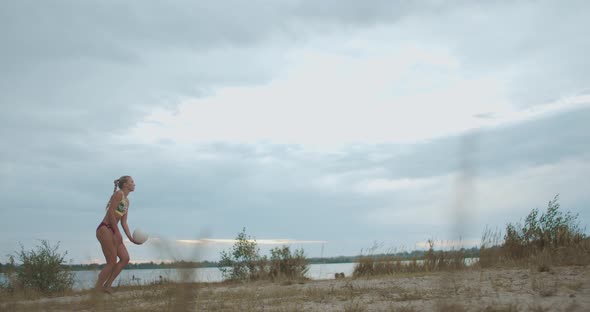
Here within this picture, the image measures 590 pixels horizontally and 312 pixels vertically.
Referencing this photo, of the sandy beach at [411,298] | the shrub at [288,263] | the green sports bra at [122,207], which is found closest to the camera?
the sandy beach at [411,298]

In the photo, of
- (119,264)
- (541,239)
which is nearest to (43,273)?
(119,264)

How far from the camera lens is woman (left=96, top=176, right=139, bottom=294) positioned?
9.53m

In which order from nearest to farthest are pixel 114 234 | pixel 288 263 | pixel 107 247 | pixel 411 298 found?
pixel 411 298
pixel 107 247
pixel 114 234
pixel 288 263

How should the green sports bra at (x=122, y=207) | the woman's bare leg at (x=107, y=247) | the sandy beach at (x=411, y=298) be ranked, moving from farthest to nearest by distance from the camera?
the green sports bra at (x=122, y=207) < the woman's bare leg at (x=107, y=247) < the sandy beach at (x=411, y=298)

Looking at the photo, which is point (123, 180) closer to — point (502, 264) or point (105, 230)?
point (105, 230)

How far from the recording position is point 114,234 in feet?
31.7

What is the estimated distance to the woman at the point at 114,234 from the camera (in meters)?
9.53

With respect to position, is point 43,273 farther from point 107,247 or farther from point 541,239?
point 541,239

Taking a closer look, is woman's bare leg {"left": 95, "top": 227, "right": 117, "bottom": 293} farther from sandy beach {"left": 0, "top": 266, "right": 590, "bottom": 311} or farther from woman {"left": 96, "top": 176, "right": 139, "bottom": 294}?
sandy beach {"left": 0, "top": 266, "right": 590, "bottom": 311}

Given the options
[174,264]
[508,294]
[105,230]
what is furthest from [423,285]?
[174,264]

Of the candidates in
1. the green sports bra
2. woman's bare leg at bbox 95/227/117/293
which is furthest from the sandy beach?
the green sports bra

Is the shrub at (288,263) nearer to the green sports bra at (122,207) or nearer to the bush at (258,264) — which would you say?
the bush at (258,264)

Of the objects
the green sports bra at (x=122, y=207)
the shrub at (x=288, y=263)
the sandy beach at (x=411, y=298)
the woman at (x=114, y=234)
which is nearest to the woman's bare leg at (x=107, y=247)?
the woman at (x=114, y=234)

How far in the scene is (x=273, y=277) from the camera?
14.8 m
